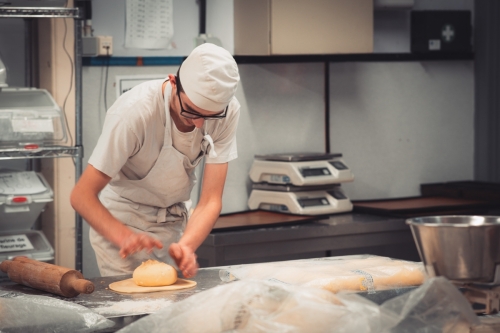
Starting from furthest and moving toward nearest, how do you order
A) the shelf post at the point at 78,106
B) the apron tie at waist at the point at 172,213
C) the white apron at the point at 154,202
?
the shelf post at the point at 78,106
the apron tie at waist at the point at 172,213
the white apron at the point at 154,202

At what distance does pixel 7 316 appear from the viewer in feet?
5.71

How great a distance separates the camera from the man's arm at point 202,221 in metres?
2.16

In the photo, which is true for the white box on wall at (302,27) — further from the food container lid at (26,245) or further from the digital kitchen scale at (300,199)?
the food container lid at (26,245)

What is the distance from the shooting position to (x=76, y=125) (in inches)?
126

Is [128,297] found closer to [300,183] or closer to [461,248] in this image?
[461,248]

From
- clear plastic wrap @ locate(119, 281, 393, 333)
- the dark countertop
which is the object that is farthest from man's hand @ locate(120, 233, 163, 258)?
the dark countertop

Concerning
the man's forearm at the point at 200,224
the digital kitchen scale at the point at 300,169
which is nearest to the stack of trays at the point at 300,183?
the digital kitchen scale at the point at 300,169

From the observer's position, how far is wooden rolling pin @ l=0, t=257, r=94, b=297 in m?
1.95

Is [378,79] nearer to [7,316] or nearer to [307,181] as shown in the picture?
[307,181]

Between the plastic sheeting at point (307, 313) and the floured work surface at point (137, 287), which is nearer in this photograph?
the plastic sheeting at point (307, 313)

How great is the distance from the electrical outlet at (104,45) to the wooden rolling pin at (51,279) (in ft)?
5.16

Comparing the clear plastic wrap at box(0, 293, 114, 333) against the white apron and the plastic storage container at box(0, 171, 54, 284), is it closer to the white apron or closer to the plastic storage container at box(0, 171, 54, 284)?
the white apron

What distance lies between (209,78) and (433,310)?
3.26 ft

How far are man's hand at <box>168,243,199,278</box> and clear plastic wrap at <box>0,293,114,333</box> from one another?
A: 0.42 meters
